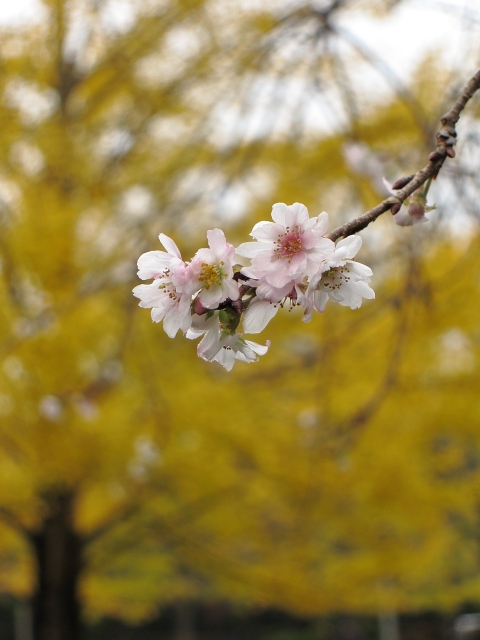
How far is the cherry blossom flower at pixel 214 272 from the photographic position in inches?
30.1

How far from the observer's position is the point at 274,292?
78cm

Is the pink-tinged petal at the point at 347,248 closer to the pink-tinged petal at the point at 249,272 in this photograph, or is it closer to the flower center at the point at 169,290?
the pink-tinged petal at the point at 249,272

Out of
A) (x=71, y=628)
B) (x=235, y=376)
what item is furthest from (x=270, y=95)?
(x=71, y=628)

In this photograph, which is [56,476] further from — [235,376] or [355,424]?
[355,424]

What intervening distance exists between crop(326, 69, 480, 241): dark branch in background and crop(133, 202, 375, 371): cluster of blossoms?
36mm

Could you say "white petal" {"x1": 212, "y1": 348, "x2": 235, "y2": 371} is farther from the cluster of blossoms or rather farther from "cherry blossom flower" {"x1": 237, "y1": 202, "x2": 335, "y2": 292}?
"cherry blossom flower" {"x1": 237, "y1": 202, "x2": 335, "y2": 292}

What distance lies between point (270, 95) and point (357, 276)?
217 cm

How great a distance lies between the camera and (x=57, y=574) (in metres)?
5.90

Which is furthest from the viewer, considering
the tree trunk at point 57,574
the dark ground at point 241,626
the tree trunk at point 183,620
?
the tree trunk at point 183,620

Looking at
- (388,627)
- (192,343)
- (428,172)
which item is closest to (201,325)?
(428,172)

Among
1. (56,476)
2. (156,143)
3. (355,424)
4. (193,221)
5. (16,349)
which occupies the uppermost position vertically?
(156,143)

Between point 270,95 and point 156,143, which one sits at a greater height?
point 156,143

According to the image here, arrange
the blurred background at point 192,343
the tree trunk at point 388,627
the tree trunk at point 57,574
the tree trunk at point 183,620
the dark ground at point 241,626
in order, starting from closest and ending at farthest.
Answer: the blurred background at point 192,343 < the tree trunk at point 57,574 < the tree trunk at point 388,627 < the dark ground at point 241,626 < the tree trunk at point 183,620

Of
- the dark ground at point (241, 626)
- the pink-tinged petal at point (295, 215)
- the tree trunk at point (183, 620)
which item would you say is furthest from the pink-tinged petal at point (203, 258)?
the tree trunk at point (183, 620)
